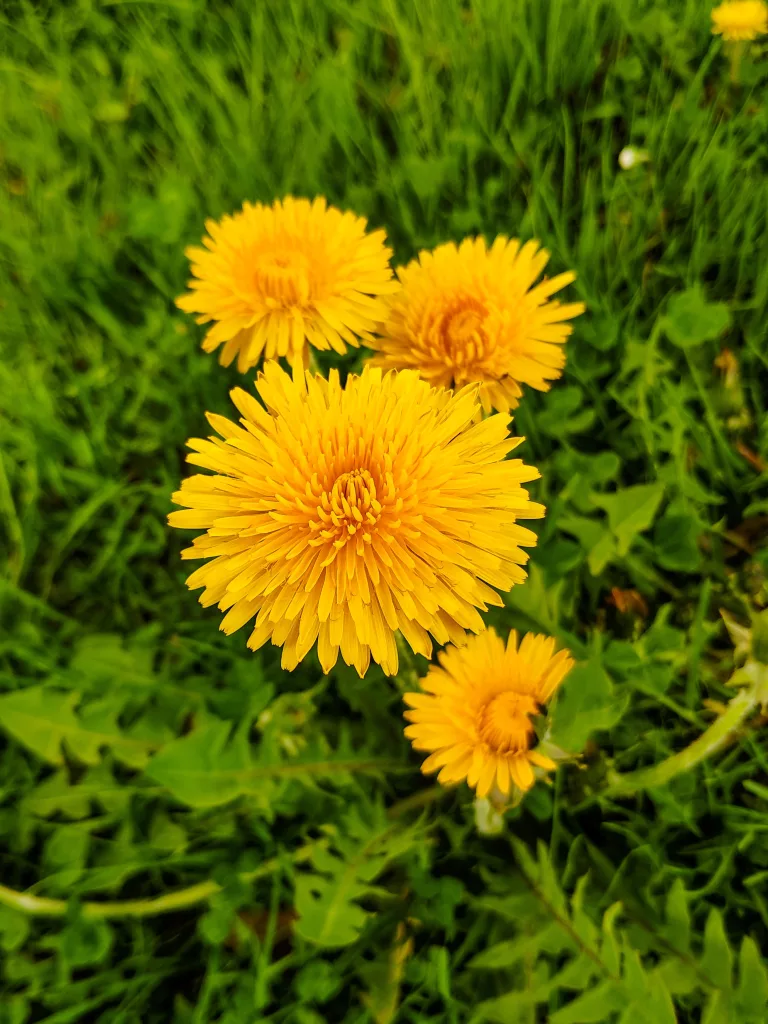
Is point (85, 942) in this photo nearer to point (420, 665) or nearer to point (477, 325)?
point (420, 665)

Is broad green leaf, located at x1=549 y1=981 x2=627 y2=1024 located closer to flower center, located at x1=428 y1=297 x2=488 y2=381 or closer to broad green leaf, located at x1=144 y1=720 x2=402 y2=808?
broad green leaf, located at x1=144 y1=720 x2=402 y2=808

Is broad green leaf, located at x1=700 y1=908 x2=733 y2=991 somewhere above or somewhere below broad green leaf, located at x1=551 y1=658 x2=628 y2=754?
below

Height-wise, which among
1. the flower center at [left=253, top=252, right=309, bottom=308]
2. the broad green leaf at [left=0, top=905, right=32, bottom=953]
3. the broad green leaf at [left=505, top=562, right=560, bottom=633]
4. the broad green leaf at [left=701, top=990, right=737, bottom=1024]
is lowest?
the broad green leaf at [left=0, top=905, right=32, bottom=953]

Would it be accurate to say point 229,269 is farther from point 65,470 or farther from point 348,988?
point 348,988

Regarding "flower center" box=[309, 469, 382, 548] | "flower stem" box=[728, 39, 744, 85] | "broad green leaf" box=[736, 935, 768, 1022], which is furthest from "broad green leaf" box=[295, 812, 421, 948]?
"flower stem" box=[728, 39, 744, 85]

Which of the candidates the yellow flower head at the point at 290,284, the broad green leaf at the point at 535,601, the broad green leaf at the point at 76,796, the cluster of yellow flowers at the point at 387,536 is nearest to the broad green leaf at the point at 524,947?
the cluster of yellow flowers at the point at 387,536

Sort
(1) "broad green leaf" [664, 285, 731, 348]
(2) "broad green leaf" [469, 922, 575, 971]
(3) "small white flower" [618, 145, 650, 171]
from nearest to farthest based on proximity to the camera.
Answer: (2) "broad green leaf" [469, 922, 575, 971] < (1) "broad green leaf" [664, 285, 731, 348] < (3) "small white flower" [618, 145, 650, 171]
